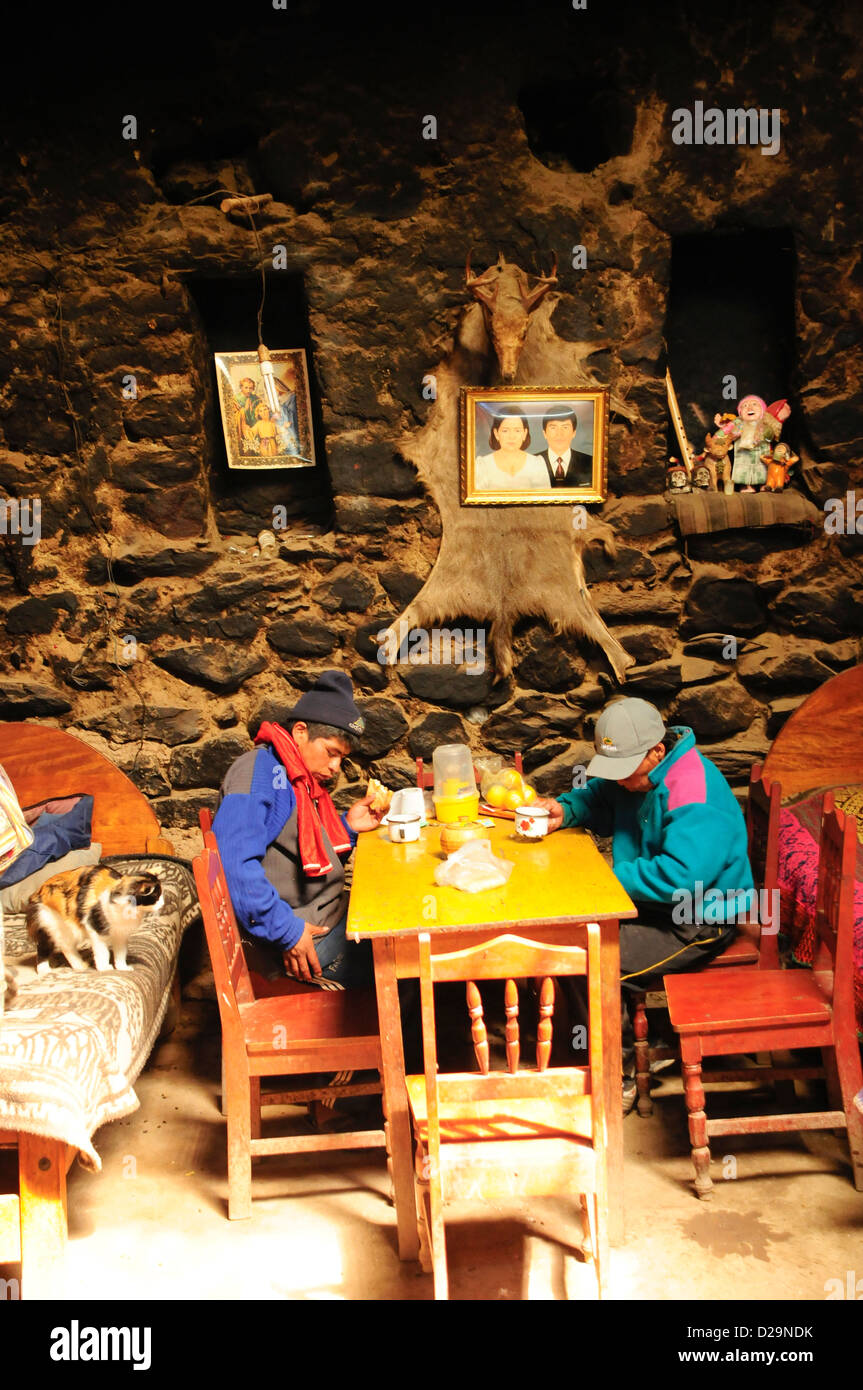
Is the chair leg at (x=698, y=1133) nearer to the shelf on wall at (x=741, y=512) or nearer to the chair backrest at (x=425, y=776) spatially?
the chair backrest at (x=425, y=776)

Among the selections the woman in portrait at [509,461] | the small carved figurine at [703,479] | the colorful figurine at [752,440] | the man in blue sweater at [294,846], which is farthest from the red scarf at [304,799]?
the colorful figurine at [752,440]

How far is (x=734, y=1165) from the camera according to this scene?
123 inches

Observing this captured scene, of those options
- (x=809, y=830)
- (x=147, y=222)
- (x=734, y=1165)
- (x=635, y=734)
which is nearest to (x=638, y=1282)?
(x=734, y=1165)

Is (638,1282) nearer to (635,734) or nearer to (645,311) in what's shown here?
(635,734)

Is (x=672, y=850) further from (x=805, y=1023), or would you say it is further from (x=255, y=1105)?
(x=255, y=1105)

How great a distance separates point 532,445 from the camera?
448cm

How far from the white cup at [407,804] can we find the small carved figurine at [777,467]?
2251mm

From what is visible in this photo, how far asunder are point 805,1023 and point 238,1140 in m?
1.72

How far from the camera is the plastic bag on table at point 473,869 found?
2.95m

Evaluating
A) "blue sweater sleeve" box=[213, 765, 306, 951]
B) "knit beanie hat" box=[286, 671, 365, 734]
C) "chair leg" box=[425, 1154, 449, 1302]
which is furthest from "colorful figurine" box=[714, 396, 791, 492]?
"chair leg" box=[425, 1154, 449, 1302]

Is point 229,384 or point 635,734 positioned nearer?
point 635,734

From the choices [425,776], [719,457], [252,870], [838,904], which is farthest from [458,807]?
[719,457]

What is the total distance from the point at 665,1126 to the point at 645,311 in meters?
3.26

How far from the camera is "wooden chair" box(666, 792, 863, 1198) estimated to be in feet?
9.94
